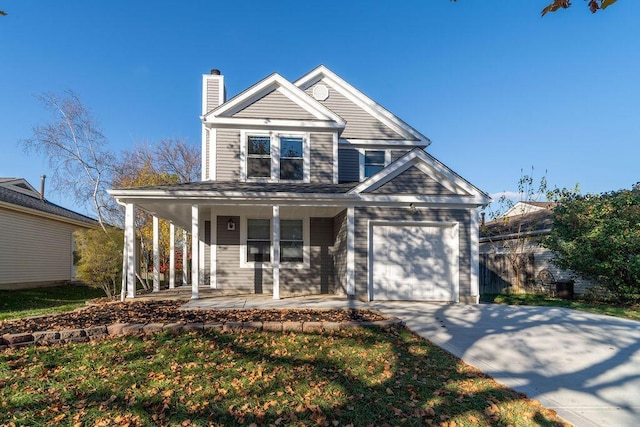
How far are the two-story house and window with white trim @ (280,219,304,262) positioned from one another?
0.10ft

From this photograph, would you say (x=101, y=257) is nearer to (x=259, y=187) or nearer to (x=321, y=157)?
(x=259, y=187)

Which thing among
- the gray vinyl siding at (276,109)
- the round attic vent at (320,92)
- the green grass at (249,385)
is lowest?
the green grass at (249,385)

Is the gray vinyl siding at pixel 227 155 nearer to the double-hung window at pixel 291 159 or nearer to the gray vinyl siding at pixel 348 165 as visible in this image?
the double-hung window at pixel 291 159

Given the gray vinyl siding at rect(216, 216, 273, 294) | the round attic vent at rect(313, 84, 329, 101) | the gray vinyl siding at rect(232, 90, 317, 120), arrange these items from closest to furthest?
the gray vinyl siding at rect(216, 216, 273, 294), the gray vinyl siding at rect(232, 90, 317, 120), the round attic vent at rect(313, 84, 329, 101)

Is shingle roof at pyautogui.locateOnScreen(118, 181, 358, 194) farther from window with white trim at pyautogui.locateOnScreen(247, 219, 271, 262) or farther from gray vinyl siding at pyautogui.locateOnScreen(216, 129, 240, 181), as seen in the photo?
window with white trim at pyautogui.locateOnScreen(247, 219, 271, 262)

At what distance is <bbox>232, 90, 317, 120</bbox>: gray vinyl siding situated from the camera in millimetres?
11047

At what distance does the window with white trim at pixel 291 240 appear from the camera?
10.9m

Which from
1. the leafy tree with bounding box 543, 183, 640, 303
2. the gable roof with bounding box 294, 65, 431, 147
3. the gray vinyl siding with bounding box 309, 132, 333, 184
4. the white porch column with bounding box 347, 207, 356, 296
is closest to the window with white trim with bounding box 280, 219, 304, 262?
the gray vinyl siding with bounding box 309, 132, 333, 184

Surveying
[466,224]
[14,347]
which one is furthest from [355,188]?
[14,347]

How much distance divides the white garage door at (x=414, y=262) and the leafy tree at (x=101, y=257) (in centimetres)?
768

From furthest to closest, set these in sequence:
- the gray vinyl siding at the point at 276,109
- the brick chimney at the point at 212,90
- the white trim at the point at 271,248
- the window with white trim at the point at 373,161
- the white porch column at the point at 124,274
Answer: the brick chimney at the point at 212,90, the window with white trim at the point at 373,161, the gray vinyl siding at the point at 276,109, the white trim at the point at 271,248, the white porch column at the point at 124,274

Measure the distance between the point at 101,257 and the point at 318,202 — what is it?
6.80 m

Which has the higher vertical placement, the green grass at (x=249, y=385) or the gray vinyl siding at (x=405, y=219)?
the gray vinyl siding at (x=405, y=219)

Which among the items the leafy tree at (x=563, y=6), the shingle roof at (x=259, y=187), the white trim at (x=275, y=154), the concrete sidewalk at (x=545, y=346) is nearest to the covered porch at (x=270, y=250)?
the shingle roof at (x=259, y=187)
